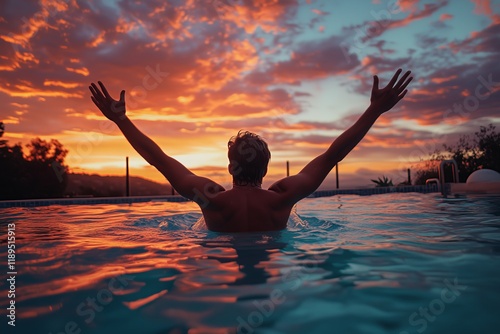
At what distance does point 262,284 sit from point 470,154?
709 inches

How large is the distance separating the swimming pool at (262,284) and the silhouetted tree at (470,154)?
14.7 metres

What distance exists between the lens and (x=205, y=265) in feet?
8.78

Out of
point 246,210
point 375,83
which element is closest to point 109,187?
point 246,210

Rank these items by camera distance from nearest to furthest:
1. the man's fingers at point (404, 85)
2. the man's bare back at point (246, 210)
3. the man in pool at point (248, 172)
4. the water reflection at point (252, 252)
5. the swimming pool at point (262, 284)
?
the swimming pool at point (262, 284) < the water reflection at point (252, 252) < the man in pool at point (248, 172) < the man's fingers at point (404, 85) < the man's bare back at point (246, 210)

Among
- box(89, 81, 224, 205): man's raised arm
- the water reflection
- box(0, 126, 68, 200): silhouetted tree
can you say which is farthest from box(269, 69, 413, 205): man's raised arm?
box(0, 126, 68, 200): silhouetted tree

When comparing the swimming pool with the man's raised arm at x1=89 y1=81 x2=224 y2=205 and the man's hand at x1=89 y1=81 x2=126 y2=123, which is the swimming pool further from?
the man's hand at x1=89 y1=81 x2=126 y2=123

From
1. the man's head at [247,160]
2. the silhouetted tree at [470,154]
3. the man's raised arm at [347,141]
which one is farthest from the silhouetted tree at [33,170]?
the silhouetted tree at [470,154]

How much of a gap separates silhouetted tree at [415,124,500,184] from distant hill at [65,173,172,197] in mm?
12336

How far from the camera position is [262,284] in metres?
2.16

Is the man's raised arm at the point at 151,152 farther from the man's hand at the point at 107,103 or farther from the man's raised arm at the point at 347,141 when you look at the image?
the man's raised arm at the point at 347,141

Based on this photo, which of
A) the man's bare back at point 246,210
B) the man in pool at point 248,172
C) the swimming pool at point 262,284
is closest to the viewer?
the swimming pool at point 262,284

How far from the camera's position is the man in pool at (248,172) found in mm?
3145

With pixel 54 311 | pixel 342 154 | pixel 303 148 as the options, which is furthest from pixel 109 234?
pixel 303 148

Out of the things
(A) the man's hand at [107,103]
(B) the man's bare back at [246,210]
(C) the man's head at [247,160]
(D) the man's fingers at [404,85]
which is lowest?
(B) the man's bare back at [246,210]
